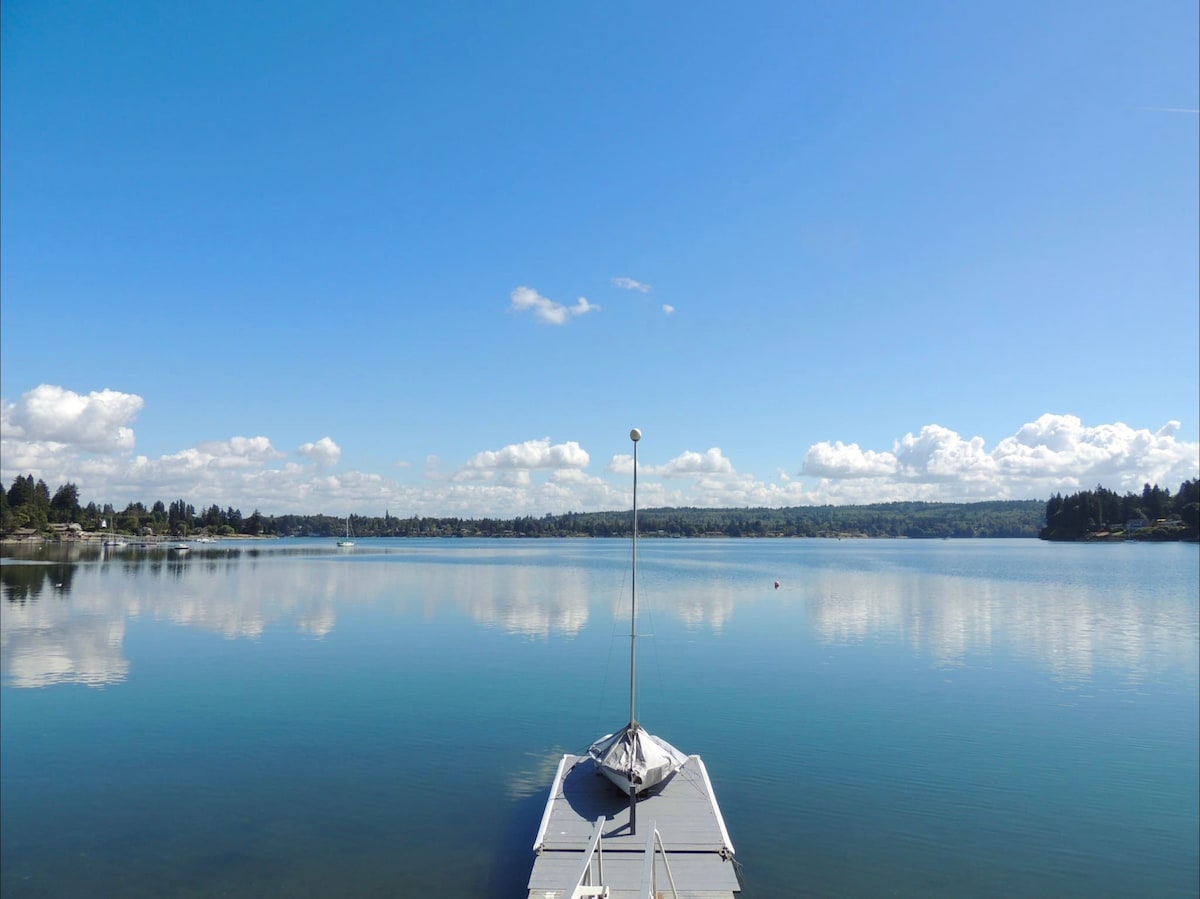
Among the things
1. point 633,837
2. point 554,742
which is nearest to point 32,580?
point 554,742

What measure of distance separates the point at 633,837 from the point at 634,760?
2.37 metres

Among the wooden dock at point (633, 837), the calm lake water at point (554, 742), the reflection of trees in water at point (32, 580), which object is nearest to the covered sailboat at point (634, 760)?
the wooden dock at point (633, 837)

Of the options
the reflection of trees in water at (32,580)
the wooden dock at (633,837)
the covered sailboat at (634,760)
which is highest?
the covered sailboat at (634,760)

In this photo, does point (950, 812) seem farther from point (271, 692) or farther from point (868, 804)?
point (271, 692)

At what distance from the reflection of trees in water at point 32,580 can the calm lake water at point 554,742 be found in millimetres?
11084

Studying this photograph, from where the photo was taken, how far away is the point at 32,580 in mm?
83000

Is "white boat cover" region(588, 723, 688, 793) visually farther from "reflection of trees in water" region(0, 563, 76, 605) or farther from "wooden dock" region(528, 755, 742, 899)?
"reflection of trees in water" region(0, 563, 76, 605)

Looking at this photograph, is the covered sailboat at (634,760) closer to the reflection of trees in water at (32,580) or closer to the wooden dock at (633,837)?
the wooden dock at (633,837)

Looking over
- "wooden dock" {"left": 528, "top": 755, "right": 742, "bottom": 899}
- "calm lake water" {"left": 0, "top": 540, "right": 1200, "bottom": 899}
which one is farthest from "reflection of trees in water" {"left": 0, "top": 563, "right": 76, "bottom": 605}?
"wooden dock" {"left": 528, "top": 755, "right": 742, "bottom": 899}

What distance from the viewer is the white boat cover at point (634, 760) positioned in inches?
769

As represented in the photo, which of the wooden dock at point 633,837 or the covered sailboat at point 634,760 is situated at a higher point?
the covered sailboat at point 634,760

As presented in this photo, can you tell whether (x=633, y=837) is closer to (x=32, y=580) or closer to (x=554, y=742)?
(x=554, y=742)

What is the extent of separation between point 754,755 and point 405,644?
94.9ft

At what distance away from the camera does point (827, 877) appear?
17.2m
